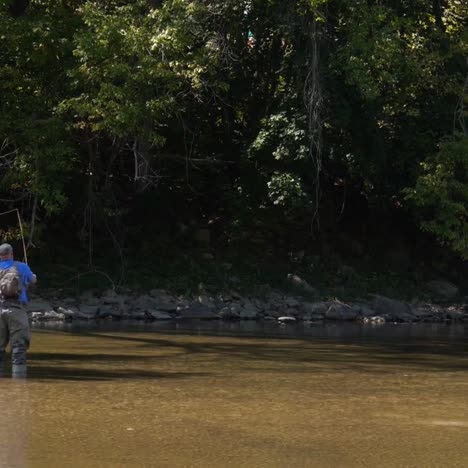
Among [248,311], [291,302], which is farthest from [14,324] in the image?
[291,302]

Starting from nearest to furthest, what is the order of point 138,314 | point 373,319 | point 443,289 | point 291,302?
point 138,314, point 373,319, point 291,302, point 443,289

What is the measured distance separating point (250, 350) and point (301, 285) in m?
11.4

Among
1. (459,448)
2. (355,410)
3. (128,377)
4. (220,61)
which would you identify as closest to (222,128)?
(220,61)

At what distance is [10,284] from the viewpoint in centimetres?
1276

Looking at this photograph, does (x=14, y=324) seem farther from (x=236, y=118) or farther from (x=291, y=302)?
(x=236, y=118)

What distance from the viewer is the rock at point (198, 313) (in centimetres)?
2494

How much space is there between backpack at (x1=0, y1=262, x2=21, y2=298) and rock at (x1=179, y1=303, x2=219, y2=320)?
1218cm

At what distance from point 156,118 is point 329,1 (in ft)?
15.8

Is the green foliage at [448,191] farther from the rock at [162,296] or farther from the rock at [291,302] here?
the rock at [162,296]

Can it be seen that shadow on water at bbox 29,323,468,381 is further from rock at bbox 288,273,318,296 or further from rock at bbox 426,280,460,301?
rock at bbox 426,280,460,301

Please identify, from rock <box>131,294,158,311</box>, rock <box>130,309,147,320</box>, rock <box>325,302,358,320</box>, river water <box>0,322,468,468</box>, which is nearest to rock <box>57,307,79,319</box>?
rock <box>130,309,147,320</box>

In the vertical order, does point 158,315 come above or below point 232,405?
above

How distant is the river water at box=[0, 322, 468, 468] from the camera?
27.5 ft

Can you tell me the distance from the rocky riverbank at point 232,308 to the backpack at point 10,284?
9795 millimetres
